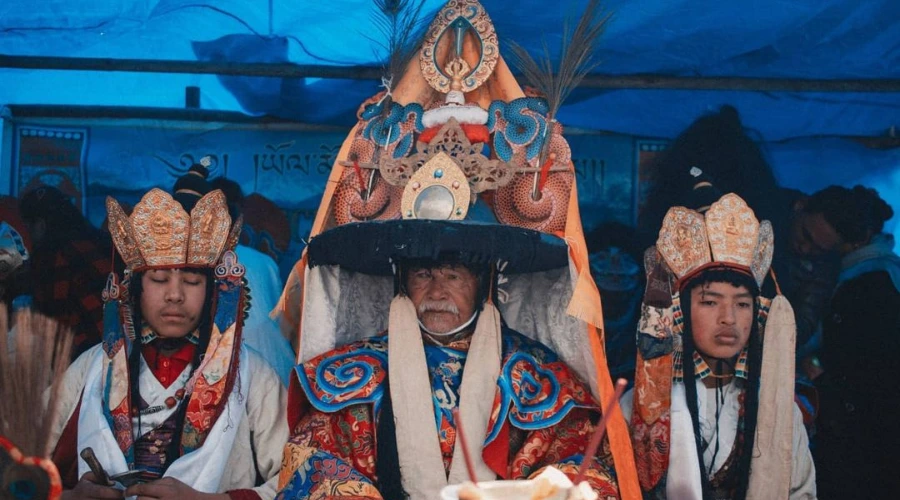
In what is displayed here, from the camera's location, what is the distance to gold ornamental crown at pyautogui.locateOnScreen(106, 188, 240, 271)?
213 inches

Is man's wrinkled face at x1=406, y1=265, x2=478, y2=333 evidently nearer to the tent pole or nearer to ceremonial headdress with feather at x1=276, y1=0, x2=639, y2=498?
ceremonial headdress with feather at x1=276, y1=0, x2=639, y2=498

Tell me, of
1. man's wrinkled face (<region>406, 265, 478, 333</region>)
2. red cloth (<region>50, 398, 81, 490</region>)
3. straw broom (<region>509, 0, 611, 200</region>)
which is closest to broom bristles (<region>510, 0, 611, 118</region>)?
straw broom (<region>509, 0, 611, 200</region>)

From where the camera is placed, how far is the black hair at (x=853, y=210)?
623 cm

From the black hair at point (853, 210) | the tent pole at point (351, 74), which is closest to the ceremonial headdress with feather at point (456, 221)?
the tent pole at point (351, 74)

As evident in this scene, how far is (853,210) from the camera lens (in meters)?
6.27

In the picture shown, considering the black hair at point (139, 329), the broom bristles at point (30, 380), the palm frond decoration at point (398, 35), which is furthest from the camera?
the palm frond decoration at point (398, 35)

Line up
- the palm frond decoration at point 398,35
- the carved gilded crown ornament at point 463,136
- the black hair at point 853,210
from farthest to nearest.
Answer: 1. the black hair at point 853,210
2. the palm frond decoration at point 398,35
3. the carved gilded crown ornament at point 463,136

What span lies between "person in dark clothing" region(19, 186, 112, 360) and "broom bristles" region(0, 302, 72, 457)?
1.37 metres

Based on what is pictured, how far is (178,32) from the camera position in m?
6.26

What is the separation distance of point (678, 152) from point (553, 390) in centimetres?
160

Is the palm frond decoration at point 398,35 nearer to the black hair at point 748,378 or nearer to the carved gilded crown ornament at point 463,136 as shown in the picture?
the carved gilded crown ornament at point 463,136

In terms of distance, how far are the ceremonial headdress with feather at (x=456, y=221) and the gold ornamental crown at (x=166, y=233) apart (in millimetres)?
399

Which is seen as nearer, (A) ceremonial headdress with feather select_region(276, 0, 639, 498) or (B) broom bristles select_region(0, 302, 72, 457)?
(B) broom bristles select_region(0, 302, 72, 457)

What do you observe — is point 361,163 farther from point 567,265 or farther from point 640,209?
point 640,209
